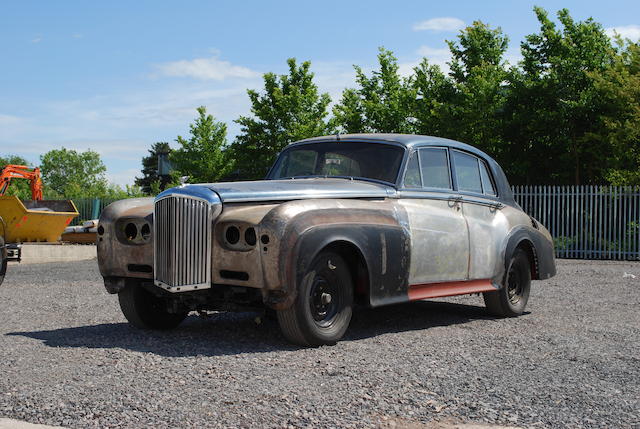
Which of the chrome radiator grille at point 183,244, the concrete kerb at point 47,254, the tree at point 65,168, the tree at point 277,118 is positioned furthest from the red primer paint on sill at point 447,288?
the tree at point 65,168

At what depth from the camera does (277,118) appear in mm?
37688

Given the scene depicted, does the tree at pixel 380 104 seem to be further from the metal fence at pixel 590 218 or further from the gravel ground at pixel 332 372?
the gravel ground at pixel 332 372

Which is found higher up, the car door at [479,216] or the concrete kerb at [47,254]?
the car door at [479,216]

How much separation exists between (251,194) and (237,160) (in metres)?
32.0

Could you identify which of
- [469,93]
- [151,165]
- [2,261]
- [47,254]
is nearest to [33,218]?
[47,254]

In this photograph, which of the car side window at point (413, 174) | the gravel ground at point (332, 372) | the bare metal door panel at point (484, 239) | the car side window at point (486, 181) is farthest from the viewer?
the car side window at point (486, 181)

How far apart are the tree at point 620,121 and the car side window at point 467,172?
18.9m

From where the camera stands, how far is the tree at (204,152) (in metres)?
43.9

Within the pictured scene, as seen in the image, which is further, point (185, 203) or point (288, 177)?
point (288, 177)

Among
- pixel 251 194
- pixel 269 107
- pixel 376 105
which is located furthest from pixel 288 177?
pixel 269 107

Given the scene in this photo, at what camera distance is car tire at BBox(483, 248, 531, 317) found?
8.54 meters

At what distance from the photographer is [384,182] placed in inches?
290

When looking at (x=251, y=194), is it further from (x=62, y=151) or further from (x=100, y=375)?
(x=62, y=151)

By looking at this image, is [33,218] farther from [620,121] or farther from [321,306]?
[620,121]
